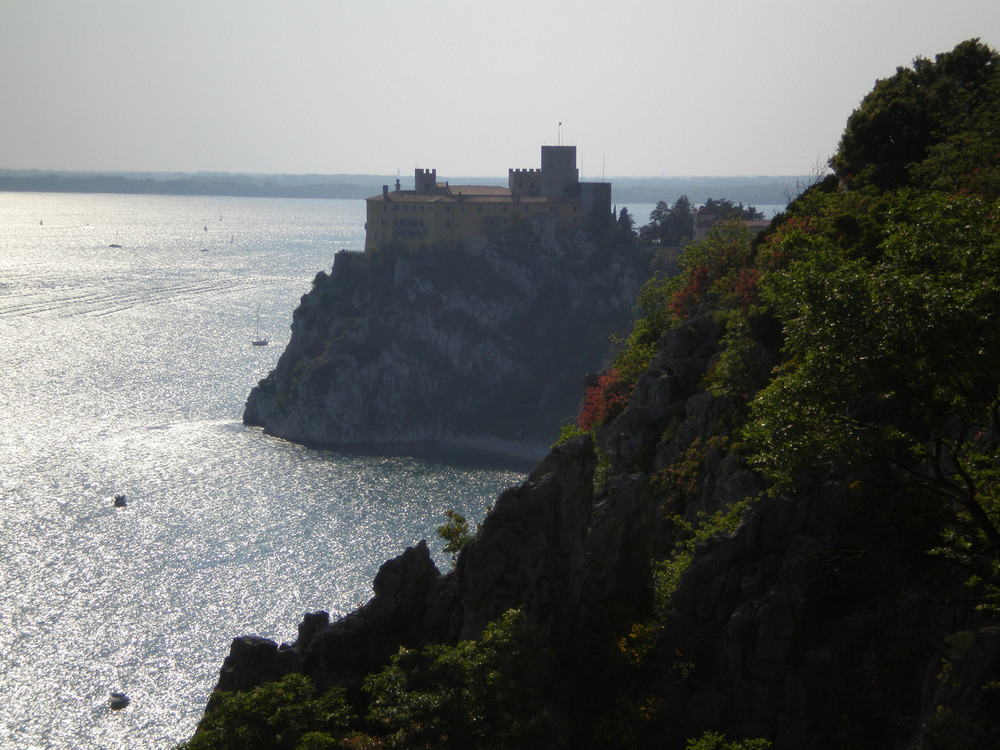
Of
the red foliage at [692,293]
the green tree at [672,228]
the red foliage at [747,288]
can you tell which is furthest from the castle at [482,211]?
the red foliage at [747,288]

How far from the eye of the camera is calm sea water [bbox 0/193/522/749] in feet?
177

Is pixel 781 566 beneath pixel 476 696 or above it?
above

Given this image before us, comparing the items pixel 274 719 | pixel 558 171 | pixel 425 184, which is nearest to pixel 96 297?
pixel 425 184

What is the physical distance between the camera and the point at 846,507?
19609 millimetres

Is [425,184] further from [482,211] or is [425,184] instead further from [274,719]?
[274,719]

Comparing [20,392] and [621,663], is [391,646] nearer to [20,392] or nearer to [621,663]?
[621,663]

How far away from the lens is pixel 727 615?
20125 millimetres

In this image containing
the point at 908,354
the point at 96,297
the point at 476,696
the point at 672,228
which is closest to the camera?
the point at 908,354

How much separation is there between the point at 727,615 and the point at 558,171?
10918 cm

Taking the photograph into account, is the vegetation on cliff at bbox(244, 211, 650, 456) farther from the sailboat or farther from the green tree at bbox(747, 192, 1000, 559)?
the green tree at bbox(747, 192, 1000, 559)

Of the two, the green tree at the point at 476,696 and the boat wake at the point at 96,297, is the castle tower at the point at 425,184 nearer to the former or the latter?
the boat wake at the point at 96,297

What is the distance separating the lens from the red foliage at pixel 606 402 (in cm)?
3606

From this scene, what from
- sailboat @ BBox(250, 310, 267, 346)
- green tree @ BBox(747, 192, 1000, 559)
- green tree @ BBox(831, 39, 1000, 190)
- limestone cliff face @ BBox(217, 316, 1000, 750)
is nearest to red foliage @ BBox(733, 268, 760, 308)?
limestone cliff face @ BBox(217, 316, 1000, 750)

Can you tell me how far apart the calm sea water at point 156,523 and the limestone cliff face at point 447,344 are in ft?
26.8
